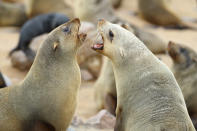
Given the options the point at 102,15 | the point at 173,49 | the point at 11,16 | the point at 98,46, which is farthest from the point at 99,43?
the point at 11,16

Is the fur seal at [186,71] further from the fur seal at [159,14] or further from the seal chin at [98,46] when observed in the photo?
the fur seal at [159,14]

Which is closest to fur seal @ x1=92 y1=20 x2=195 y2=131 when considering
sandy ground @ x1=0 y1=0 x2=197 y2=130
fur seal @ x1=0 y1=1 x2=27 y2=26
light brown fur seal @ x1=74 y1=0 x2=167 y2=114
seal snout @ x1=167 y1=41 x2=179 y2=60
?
seal snout @ x1=167 y1=41 x2=179 y2=60

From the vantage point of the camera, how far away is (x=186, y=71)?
591cm

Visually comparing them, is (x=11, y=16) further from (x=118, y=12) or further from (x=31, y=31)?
(x=31, y=31)

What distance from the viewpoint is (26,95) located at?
465cm

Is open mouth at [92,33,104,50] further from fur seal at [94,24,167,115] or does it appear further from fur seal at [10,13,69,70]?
fur seal at [10,13,69,70]

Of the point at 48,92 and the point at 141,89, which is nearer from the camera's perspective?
the point at 141,89

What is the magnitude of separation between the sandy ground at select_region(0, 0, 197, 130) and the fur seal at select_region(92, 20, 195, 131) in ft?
8.52

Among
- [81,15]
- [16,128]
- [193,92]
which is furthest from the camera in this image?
[81,15]

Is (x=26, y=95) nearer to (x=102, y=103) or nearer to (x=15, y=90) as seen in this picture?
(x=15, y=90)

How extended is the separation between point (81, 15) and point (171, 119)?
7738mm

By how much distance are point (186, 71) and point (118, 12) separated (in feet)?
32.8

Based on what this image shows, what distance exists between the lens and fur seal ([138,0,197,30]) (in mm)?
14242

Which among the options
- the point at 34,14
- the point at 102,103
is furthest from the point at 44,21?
the point at 34,14
